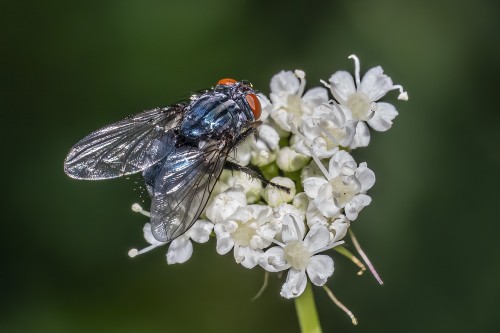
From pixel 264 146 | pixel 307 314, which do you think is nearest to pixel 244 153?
pixel 264 146

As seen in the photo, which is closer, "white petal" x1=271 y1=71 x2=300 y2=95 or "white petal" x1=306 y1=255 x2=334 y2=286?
"white petal" x1=306 y1=255 x2=334 y2=286

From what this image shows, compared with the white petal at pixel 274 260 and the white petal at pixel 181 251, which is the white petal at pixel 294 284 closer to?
the white petal at pixel 274 260

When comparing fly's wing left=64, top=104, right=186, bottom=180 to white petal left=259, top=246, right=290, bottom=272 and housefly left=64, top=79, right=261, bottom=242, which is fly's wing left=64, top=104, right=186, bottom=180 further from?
white petal left=259, top=246, right=290, bottom=272

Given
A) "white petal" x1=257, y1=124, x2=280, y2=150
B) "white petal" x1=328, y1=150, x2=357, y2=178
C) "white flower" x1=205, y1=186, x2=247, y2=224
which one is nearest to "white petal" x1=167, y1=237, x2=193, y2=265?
"white flower" x1=205, y1=186, x2=247, y2=224

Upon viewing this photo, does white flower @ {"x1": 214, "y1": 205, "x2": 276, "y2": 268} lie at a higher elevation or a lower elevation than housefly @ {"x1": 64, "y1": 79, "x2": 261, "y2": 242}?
lower

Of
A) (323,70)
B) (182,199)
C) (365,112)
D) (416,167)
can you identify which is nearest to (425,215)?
(416,167)

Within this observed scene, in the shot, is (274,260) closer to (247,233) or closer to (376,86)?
(247,233)
